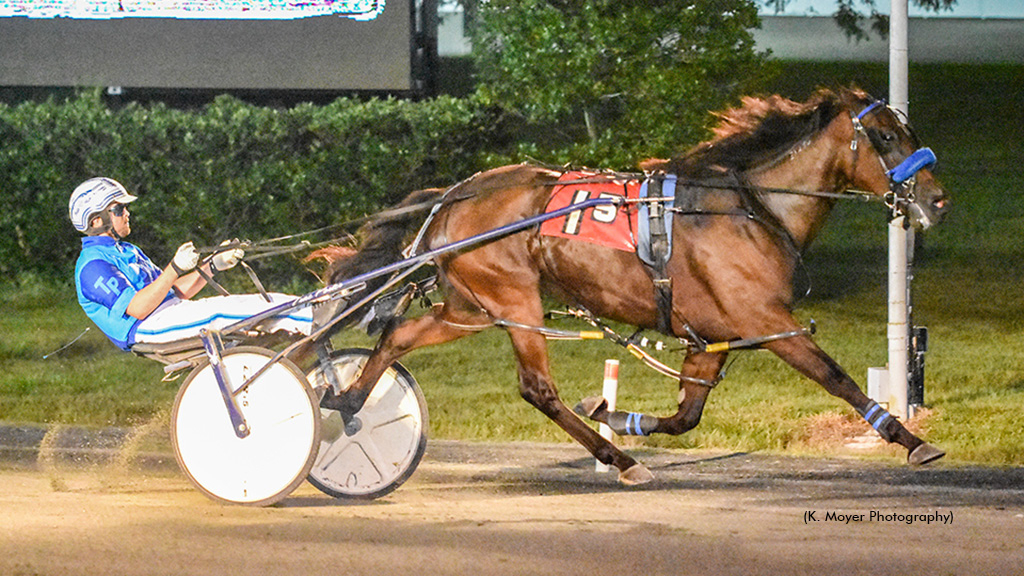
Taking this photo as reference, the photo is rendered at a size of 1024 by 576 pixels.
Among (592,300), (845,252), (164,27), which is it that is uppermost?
(164,27)

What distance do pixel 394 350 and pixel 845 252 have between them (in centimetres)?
1260

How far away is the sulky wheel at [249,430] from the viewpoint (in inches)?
262

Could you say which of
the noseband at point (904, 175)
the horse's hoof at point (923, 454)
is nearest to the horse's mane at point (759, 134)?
the noseband at point (904, 175)

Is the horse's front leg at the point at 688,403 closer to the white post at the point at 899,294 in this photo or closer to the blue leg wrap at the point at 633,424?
the blue leg wrap at the point at 633,424

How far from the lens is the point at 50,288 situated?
15305 millimetres

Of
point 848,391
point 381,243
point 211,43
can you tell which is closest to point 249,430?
point 381,243

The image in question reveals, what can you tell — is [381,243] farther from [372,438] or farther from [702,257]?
[702,257]

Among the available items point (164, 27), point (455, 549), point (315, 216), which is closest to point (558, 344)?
point (315, 216)

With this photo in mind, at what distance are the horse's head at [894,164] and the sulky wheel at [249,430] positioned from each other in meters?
2.82

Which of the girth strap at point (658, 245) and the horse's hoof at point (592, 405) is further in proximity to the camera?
the horse's hoof at point (592, 405)

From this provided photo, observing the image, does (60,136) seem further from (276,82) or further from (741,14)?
(741,14)

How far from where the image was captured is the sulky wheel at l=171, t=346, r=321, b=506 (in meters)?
6.66

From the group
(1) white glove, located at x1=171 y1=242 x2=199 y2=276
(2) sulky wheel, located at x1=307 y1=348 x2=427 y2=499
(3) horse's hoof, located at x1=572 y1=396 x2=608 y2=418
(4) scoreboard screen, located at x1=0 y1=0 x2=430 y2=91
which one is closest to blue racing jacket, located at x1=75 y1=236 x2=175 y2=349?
(1) white glove, located at x1=171 y1=242 x2=199 y2=276

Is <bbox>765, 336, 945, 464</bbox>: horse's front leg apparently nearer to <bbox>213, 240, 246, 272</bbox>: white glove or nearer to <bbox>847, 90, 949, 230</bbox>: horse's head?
<bbox>847, 90, 949, 230</bbox>: horse's head
